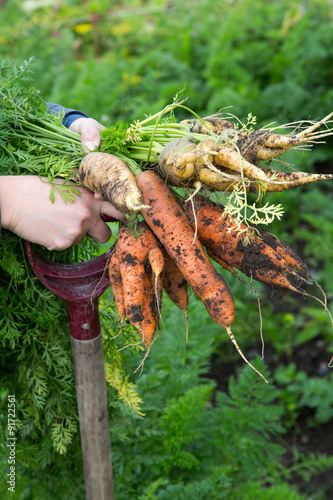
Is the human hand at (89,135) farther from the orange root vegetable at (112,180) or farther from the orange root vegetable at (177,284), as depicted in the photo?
the orange root vegetable at (177,284)

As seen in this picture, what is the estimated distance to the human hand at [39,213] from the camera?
1.26 m

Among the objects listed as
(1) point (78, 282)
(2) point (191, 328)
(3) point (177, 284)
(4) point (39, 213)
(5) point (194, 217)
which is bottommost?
(2) point (191, 328)

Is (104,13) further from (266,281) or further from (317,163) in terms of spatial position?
(266,281)

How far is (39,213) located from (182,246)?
16.0 inches

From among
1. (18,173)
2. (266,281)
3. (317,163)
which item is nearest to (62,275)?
(18,173)

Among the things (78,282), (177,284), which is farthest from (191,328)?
(78,282)

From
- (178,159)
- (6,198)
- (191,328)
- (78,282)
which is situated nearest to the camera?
(178,159)

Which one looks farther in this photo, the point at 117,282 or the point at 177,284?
the point at 177,284

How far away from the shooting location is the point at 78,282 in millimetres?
1377

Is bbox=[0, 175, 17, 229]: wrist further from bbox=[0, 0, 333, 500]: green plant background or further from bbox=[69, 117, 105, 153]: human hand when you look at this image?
bbox=[69, 117, 105, 153]: human hand

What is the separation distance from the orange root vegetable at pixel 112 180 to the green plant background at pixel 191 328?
34 cm

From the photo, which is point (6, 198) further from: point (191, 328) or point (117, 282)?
point (191, 328)

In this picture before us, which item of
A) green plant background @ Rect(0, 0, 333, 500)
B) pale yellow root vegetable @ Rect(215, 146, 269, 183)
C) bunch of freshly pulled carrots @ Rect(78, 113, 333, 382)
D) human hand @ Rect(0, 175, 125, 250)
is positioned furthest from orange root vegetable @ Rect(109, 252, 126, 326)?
pale yellow root vegetable @ Rect(215, 146, 269, 183)

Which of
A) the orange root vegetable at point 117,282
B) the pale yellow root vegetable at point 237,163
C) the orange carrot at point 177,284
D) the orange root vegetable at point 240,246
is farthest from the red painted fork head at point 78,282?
the pale yellow root vegetable at point 237,163
